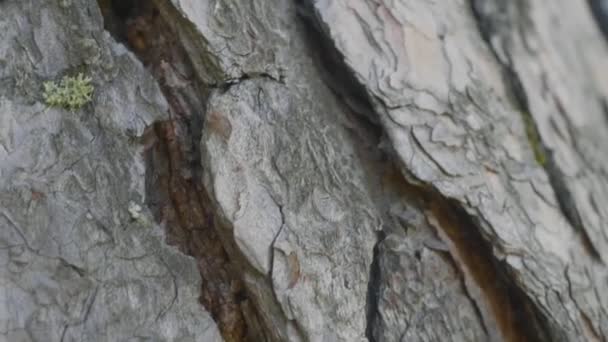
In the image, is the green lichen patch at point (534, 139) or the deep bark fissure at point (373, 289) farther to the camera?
the deep bark fissure at point (373, 289)

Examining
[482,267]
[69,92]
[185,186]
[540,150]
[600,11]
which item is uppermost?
[69,92]

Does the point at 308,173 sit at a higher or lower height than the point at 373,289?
higher

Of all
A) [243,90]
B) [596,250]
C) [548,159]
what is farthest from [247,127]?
[596,250]

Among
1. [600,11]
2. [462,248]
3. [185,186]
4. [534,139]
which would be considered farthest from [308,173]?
[600,11]

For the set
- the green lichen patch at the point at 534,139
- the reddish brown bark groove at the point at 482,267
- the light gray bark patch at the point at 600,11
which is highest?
the light gray bark patch at the point at 600,11

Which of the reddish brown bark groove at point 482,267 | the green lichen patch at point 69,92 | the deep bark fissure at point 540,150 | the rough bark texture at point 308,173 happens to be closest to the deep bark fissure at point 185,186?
the rough bark texture at point 308,173

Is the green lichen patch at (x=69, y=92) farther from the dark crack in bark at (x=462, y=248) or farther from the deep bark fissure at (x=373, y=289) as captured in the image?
the deep bark fissure at (x=373, y=289)

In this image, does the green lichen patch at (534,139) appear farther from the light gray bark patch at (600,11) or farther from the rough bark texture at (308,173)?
the light gray bark patch at (600,11)

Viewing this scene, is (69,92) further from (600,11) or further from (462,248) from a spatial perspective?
(600,11)

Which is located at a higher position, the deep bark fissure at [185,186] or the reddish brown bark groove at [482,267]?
the deep bark fissure at [185,186]
